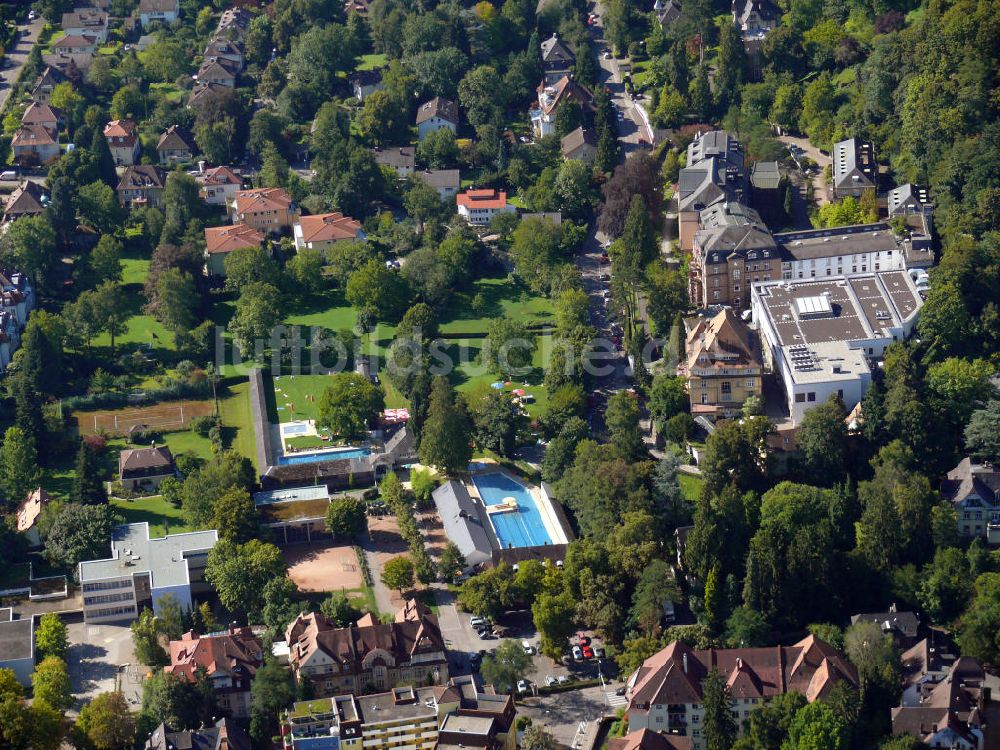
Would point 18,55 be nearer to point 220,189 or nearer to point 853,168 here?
point 220,189

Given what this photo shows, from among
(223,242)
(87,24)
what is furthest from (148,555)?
(87,24)

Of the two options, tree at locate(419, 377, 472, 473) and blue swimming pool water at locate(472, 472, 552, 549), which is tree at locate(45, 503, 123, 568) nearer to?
tree at locate(419, 377, 472, 473)

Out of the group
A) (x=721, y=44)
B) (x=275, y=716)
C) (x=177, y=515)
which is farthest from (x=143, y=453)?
(x=721, y=44)

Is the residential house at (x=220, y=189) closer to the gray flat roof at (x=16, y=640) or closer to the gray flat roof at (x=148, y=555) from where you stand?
the gray flat roof at (x=148, y=555)

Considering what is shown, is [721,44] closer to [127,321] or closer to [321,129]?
[321,129]

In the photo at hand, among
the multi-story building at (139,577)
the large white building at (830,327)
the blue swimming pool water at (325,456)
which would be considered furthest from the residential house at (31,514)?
the large white building at (830,327)

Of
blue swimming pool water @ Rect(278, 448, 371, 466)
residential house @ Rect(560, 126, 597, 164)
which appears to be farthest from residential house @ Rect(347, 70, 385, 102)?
blue swimming pool water @ Rect(278, 448, 371, 466)
